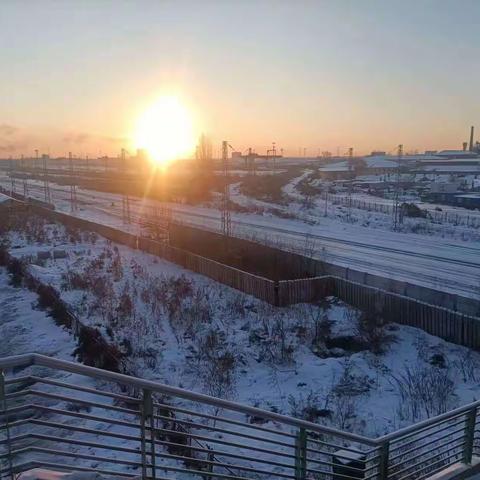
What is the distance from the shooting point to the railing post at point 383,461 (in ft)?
17.0

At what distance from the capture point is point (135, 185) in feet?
276

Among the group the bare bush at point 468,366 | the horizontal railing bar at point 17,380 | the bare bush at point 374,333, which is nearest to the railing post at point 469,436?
the horizontal railing bar at point 17,380

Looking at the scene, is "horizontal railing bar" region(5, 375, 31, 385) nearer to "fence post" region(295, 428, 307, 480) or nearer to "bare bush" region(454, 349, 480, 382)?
"fence post" region(295, 428, 307, 480)

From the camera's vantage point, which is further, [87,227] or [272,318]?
[87,227]

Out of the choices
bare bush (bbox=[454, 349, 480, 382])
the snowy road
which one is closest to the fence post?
bare bush (bbox=[454, 349, 480, 382])

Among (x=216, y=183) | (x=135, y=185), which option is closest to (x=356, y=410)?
(x=216, y=183)

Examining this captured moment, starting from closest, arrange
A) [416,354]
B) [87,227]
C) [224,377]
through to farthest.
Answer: [224,377] < [416,354] < [87,227]

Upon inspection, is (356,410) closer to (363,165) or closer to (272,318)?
(272,318)

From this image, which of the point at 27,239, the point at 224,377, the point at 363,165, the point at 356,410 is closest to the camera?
the point at 356,410

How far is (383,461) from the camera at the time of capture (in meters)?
5.25

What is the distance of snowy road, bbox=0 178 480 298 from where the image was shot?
24.0m

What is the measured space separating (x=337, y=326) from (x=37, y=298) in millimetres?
12911

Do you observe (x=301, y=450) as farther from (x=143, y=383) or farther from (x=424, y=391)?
(x=424, y=391)

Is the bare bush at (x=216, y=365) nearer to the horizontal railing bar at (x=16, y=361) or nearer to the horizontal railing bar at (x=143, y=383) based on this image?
the horizontal railing bar at (x=143, y=383)
